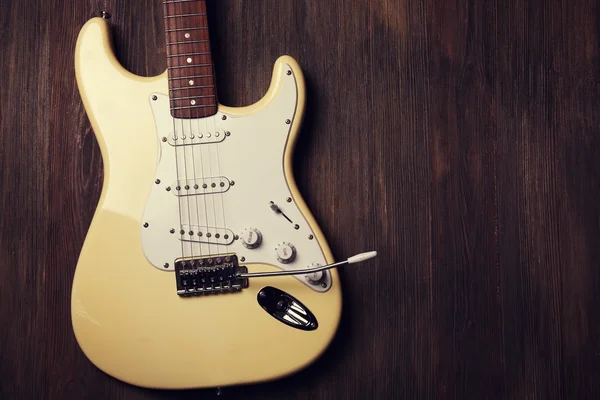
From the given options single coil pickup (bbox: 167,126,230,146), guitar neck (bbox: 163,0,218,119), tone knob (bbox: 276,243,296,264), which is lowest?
tone knob (bbox: 276,243,296,264)

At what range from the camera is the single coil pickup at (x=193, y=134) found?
97 cm

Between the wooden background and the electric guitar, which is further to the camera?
the wooden background

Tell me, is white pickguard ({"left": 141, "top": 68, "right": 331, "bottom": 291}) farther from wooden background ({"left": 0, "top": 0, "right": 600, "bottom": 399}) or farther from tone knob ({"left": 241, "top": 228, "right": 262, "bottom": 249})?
wooden background ({"left": 0, "top": 0, "right": 600, "bottom": 399})

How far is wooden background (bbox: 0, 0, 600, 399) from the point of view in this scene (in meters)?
1.08

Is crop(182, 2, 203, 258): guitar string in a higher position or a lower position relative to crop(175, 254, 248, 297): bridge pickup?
higher

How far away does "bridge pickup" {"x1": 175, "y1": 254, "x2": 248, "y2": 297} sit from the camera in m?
0.93

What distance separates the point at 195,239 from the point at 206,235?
22 mm

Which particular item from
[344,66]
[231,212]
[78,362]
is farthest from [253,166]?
[78,362]

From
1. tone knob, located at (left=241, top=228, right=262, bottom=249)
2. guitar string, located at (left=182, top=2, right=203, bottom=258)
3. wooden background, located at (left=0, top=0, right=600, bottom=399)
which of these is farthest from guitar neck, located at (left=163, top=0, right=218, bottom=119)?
tone knob, located at (left=241, top=228, right=262, bottom=249)

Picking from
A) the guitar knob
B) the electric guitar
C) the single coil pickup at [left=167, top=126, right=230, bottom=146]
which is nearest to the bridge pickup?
the electric guitar

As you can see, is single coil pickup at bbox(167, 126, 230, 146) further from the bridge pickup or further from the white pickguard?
the bridge pickup

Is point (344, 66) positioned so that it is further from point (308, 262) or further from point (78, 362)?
point (78, 362)

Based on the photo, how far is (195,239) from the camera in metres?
0.95

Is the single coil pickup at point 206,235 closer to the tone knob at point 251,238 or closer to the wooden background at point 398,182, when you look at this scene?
the tone knob at point 251,238
